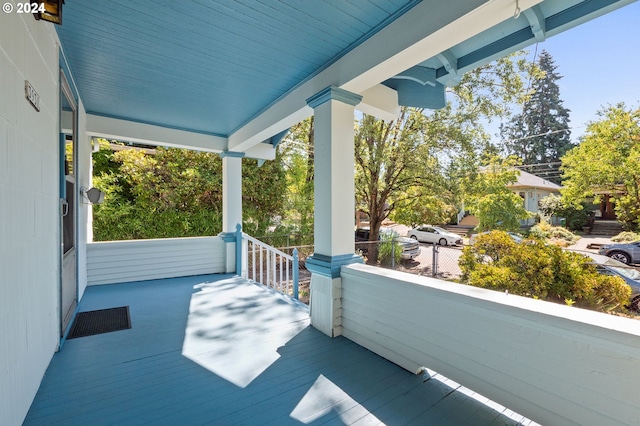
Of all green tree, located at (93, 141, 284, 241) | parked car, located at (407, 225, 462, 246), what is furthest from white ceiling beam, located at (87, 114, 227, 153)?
parked car, located at (407, 225, 462, 246)

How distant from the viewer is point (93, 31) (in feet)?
7.54

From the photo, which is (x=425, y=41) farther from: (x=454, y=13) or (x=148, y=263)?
(x=148, y=263)

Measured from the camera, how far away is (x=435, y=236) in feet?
40.4

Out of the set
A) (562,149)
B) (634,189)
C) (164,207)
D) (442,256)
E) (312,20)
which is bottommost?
(442,256)

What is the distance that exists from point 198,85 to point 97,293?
331cm

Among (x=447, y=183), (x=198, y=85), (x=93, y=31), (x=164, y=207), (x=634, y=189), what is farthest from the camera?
(x=634, y=189)

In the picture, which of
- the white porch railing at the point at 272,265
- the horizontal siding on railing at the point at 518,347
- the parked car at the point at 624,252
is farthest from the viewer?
the parked car at the point at 624,252

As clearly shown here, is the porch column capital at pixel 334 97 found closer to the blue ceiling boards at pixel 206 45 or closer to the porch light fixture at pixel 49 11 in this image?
the blue ceiling boards at pixel 206 45

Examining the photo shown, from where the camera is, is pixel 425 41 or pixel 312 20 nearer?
pixel 425 41

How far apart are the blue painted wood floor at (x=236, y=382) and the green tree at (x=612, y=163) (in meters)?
11.2

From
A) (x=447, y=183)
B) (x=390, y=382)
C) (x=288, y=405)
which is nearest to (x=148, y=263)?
(x=288, y=405)

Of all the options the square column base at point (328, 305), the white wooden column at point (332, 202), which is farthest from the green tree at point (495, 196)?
the square column base at point (328, 305)

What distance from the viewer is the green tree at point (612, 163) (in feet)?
29.4

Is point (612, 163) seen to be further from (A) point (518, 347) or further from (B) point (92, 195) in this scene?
(B) point (92, 195)
